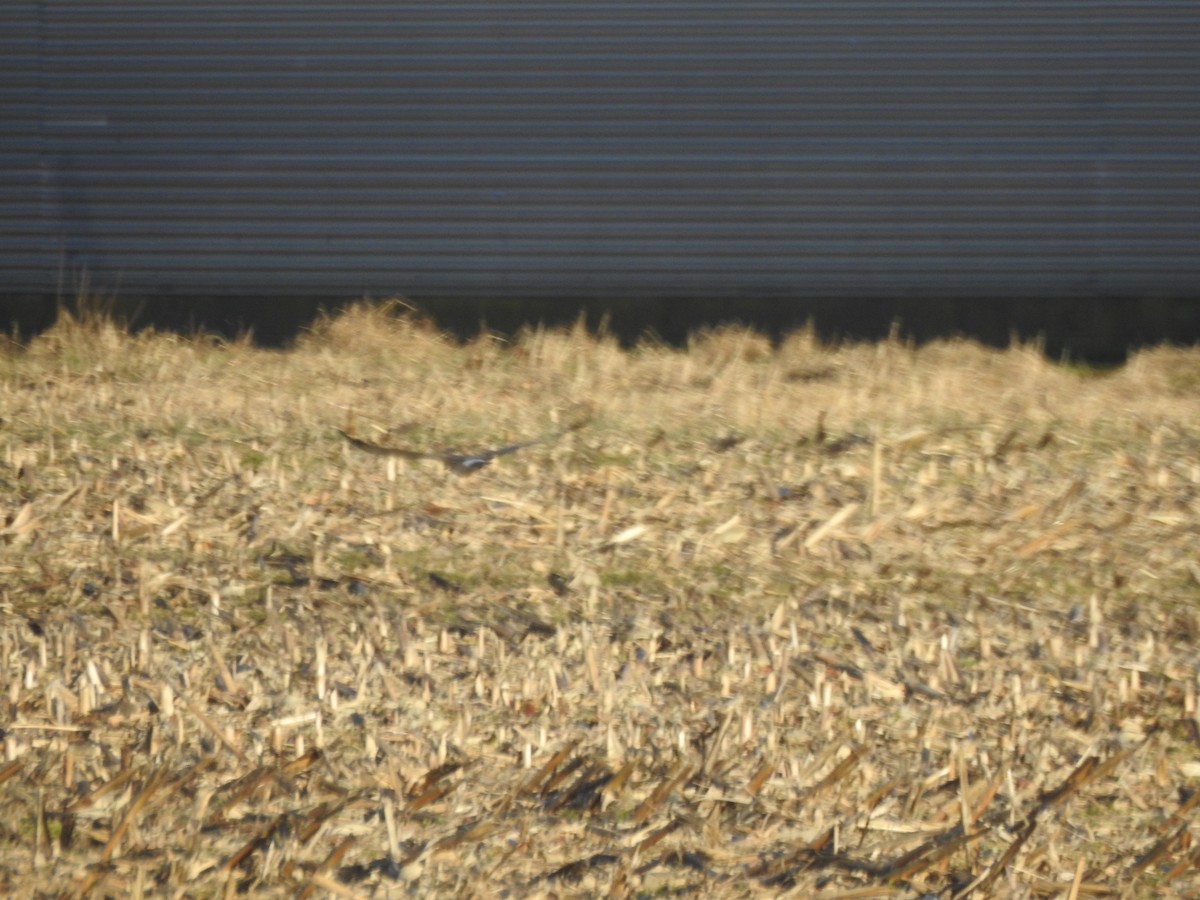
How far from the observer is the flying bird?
5844 mm

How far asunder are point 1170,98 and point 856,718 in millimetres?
8648

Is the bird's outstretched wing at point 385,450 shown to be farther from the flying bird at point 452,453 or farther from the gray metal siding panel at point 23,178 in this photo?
the gray metal siding panel at point 23,178

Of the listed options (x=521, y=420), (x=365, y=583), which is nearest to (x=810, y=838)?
(x=365, y=583)

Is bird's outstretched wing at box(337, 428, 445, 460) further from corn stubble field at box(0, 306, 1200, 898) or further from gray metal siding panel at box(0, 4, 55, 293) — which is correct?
gray metal siding panel at box(0, 4, 55, 293)

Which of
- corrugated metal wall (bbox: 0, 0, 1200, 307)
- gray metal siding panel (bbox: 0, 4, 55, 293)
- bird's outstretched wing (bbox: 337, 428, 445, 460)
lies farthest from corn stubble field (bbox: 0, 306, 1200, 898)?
gray metal siding panel (bbox: 0, 4, 55, 293)

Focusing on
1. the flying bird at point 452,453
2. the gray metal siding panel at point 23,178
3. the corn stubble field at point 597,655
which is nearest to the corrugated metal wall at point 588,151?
the gray metal siding panel at point 23,178

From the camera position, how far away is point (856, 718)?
4.10 metres

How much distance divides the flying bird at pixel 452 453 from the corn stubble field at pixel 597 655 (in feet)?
0.22

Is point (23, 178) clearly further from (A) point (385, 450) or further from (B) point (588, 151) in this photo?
(A) point (385, 450)

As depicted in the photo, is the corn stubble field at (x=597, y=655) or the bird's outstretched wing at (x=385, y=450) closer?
the corn stubble field at (x=597, y=655)

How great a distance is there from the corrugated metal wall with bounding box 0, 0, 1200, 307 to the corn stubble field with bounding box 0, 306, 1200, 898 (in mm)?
4279

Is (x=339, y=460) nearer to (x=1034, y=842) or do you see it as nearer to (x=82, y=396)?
(x=82, y=396)

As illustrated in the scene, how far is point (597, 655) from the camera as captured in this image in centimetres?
436

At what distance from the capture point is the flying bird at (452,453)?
19.2 feet
